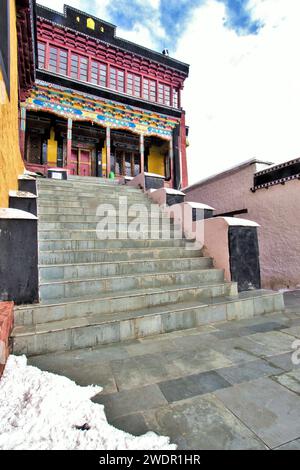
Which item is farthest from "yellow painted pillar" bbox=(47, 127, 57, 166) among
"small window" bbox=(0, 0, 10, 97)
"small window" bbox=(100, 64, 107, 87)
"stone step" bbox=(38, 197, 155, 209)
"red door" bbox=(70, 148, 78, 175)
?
"small window" bbox=(0, 0, 10, 97)

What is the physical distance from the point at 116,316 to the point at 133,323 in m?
0.25

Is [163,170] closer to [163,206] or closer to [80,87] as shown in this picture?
[80,87]

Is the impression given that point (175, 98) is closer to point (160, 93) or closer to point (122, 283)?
point (160, 93)

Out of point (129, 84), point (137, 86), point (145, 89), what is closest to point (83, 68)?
point (129, 84)

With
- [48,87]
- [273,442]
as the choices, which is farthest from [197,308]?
[48,87]

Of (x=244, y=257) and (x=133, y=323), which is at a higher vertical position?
(x=244, y=257)

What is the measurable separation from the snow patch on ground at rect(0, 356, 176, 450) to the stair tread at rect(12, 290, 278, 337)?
0.65m

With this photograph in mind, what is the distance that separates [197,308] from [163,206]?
4.13 m

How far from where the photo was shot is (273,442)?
4.36ft

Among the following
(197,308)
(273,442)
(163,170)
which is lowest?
(273,442)

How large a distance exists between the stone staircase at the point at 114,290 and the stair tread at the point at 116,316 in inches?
0.4

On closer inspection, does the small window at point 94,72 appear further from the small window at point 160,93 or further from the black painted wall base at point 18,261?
the black painted wall base at point 18,261

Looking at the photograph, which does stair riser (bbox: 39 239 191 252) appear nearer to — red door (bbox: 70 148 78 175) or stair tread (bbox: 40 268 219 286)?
stair tread (bbox: 40 268 219 286)

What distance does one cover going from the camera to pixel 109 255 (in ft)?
14.0
